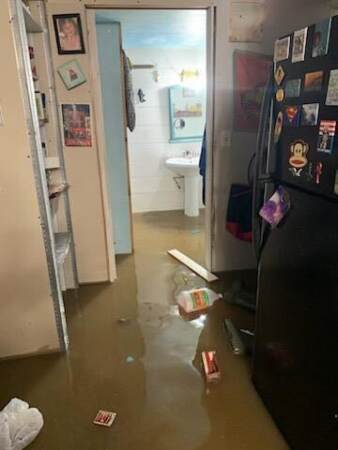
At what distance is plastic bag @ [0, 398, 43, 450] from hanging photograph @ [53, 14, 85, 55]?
2180 mm

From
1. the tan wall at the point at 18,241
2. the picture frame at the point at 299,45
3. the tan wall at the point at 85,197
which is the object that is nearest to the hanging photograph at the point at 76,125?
the tan wall at the point at 85,197

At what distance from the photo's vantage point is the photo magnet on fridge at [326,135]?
1024 millimetres

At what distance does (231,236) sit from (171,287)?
68 centimetres

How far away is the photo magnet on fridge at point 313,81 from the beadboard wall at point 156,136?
3.55 metres

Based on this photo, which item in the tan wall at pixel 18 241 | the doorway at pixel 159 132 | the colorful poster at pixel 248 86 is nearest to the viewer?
the tan wall at pixel 18 241

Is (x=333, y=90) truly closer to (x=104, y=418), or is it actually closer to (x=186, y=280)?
(x=104, y=418)

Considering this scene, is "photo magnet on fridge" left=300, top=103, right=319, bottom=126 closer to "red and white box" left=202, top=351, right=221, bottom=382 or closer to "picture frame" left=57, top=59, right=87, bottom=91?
"red and white box" left=202, top=351, right=221, bottom=382

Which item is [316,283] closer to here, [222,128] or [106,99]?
[222,128]

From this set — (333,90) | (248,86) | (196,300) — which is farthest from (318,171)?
(248,86)

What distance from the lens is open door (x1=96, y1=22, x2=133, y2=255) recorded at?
2.91 metres

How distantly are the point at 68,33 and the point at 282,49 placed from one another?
Answer: 5.50 ft

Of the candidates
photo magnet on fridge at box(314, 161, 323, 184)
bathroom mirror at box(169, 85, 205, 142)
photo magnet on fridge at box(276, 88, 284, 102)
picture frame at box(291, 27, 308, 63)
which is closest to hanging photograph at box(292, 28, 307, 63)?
picture frame at box(291, 27, 308, 63)

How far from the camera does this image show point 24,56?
1.67 m

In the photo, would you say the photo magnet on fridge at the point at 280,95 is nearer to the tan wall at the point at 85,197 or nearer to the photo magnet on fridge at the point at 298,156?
the photo magnet on fridge at the point at 298,156
